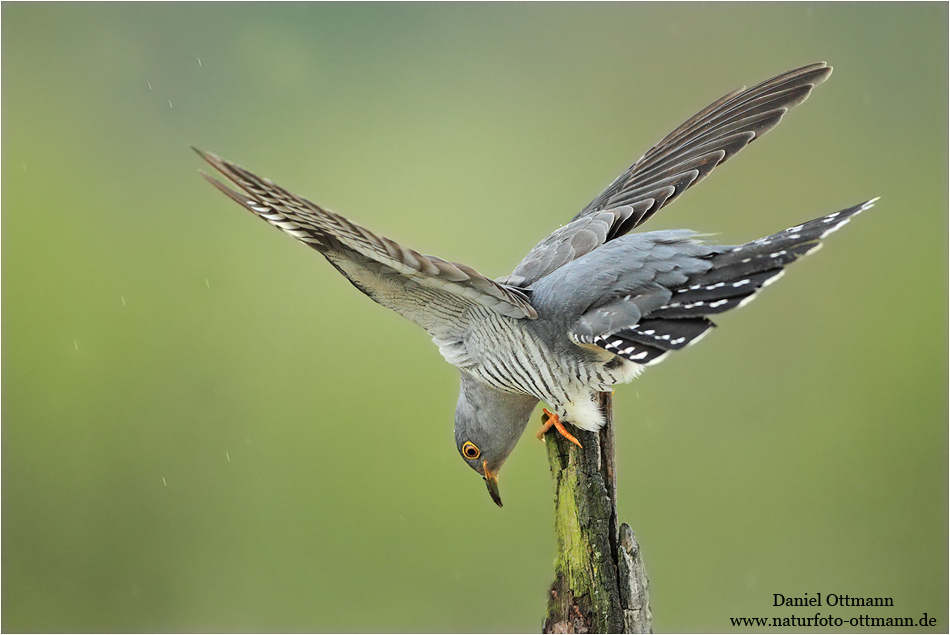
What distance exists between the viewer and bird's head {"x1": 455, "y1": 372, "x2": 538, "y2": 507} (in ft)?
7.10

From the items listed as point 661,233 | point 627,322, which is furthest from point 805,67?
point 627,322

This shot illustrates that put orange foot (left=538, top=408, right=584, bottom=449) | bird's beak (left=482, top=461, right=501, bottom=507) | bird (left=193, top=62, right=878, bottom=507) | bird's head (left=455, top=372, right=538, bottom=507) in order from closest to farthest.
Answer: bird (left=193, top=62, right=878, bottom=507) < orange foot (left=538, top=408, right=584, bottom=449) < bird's head (left=455, top=372, right=538, bottom=507) < bird's beak (left=482, top=461, right=501, bottom=507)

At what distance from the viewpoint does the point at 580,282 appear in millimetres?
1793

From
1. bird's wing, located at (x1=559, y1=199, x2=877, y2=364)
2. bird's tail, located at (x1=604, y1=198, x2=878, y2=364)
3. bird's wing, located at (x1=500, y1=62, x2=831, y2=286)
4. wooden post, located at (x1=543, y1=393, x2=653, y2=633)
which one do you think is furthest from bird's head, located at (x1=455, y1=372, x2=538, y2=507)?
bird's tail, located at (x1=604, y1=198, x2=878, y2=364)

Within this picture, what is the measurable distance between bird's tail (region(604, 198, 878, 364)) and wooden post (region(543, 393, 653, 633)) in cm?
48

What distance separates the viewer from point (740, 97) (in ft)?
7.25

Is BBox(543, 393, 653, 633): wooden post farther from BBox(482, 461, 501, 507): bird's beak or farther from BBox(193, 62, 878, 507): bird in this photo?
BBox(482, 461, 501, 507): bird's beak

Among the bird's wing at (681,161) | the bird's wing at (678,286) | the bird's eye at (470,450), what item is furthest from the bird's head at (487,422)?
the bird's wing at (678,286)

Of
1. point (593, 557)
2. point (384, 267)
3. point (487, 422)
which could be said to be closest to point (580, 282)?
point (384, 267)

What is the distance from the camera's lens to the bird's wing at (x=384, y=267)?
135cm

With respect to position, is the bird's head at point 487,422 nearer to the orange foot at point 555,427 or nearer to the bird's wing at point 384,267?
the orange foot at point 555,427

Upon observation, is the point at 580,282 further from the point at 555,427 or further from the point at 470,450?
the point at 470,450

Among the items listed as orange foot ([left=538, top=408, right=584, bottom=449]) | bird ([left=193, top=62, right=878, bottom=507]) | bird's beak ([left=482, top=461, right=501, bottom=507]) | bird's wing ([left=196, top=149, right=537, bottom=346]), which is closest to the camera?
bird's wing ([left=196, top=149, right=537, bottom=346])

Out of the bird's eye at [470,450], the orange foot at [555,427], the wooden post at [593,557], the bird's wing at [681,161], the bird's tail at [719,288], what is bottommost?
the wooden post at [593,557]
